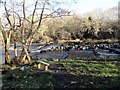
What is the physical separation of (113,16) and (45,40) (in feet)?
74.8

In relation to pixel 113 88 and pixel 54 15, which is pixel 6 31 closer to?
pixel 54 15

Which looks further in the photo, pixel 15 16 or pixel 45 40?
pixel 45 40

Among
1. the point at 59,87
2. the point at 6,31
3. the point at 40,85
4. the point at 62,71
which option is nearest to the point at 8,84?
the point at 40,85

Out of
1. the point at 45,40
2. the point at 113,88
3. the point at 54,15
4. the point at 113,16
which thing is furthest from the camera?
the point at 113,16

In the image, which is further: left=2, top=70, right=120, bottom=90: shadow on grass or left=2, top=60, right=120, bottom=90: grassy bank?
left=2, top=60, right=120, bottom=90: grassy bank

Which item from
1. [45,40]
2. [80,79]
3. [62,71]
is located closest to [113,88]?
[80,79]

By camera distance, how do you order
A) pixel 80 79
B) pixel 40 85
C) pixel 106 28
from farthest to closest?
pixel 106 28 → pixel 80 79 → pixel 40 85

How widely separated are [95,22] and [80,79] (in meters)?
35.9

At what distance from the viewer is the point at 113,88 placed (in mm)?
6680

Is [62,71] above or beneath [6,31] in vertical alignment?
beneath

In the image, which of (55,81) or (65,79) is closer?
(55,81)

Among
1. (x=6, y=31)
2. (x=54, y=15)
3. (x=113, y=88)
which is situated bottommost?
(x=113, y=88)

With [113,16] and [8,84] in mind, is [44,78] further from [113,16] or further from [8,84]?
[113,16]

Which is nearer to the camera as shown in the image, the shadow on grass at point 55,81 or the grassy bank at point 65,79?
the shadow on grass at point 55,81
